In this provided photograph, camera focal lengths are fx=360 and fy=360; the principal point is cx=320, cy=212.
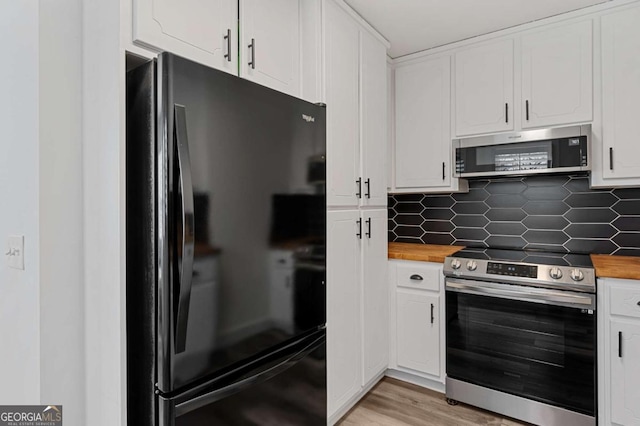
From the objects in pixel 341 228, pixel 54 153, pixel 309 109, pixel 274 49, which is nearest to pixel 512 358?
pixel 341 228

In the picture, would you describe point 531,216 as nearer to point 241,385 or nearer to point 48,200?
point 241,385

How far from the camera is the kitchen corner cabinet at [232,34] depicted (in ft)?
3.95

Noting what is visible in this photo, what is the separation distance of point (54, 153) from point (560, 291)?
2454mm

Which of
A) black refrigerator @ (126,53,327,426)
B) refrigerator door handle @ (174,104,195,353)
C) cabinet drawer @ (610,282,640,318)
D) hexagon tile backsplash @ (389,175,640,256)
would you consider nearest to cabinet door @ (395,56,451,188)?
hexagon tile backsplash @ (389,175,640,256)

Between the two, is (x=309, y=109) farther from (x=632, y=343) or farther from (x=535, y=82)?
(x=632, y=343)

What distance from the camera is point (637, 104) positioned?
210 centimetres

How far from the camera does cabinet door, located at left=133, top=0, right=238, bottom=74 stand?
3.84ft

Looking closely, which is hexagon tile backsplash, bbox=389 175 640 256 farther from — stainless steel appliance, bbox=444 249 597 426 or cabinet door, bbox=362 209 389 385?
cabinet door, bbox=362 209 389 385

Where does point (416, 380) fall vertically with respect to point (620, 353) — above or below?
below

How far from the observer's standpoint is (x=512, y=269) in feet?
6.96

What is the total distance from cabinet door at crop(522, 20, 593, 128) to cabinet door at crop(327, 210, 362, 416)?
55.4 inches

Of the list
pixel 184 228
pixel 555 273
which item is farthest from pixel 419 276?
pixel 184 228

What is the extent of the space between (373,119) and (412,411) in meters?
1.90

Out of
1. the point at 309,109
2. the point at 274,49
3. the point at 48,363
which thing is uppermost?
the point at 274,49
